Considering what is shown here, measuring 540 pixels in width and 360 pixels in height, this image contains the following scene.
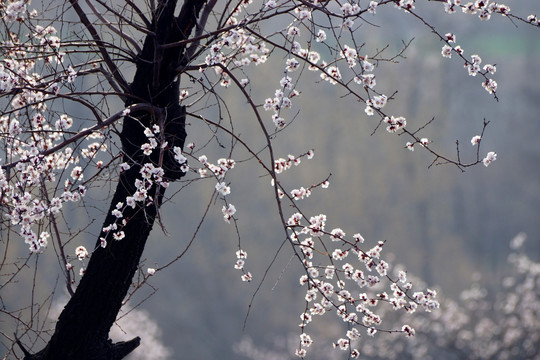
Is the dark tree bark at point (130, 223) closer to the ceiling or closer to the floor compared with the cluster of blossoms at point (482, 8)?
closer to the floor

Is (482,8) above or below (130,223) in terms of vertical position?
above

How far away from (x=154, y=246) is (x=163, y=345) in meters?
2.40

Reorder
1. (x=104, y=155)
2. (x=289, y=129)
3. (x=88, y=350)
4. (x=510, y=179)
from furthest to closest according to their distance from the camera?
1. (x=289, y=129)
2. (x=510, y=179)
3. (x=104, y=155)
4. (x=88, y=350)

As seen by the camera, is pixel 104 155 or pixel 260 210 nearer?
pixel 104 155

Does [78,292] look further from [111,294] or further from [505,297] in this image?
[505,297]

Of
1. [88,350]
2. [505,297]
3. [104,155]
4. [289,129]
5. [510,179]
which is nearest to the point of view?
[88,350]

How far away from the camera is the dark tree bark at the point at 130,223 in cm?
311

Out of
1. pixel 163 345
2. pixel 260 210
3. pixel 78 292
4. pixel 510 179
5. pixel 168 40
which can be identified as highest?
pixel 510 179

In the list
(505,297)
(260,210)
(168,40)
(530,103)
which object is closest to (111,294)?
(168,40)

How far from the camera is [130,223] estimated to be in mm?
3145

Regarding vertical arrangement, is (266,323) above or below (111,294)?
above

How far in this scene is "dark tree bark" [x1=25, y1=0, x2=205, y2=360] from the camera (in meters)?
3.11

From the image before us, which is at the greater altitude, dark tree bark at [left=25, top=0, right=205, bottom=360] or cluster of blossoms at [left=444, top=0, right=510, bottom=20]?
cluster of blossoms at [left=444, top=0, right=510, bottom=20]

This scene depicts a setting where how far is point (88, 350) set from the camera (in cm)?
311
